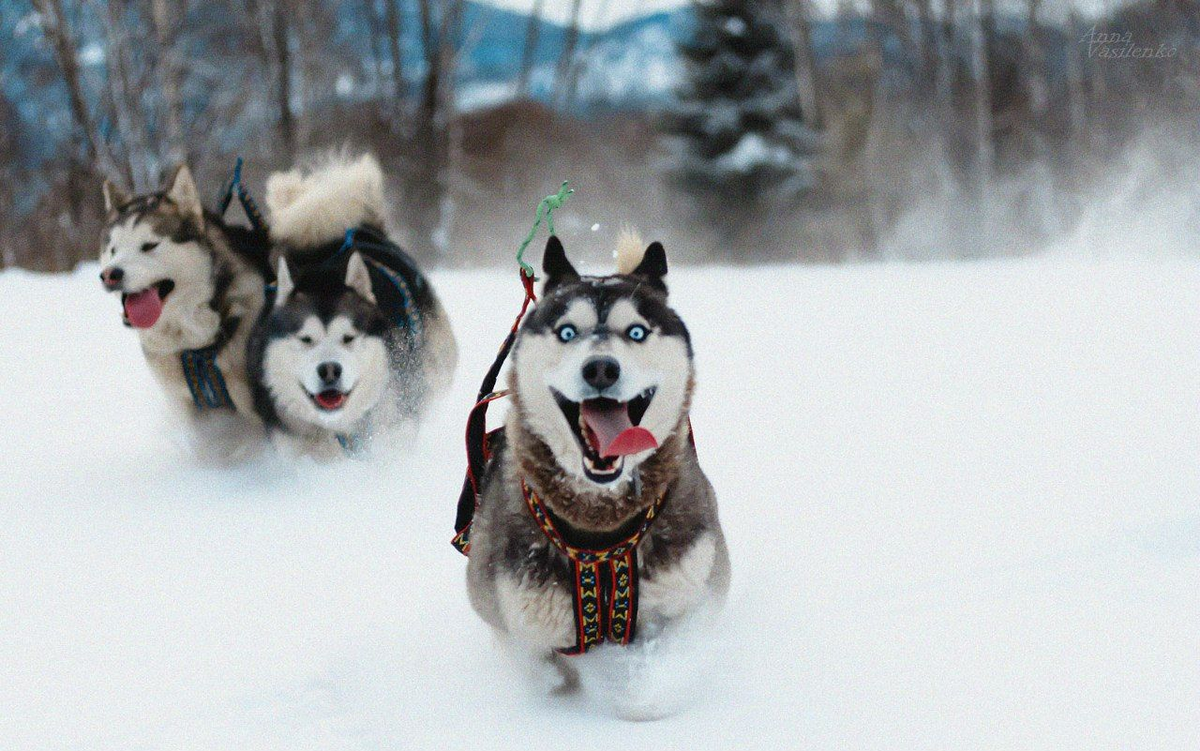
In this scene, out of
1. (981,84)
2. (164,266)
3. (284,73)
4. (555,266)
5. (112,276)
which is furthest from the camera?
(981,84)

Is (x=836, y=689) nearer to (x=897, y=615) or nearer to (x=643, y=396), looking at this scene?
(x=897, y=615)

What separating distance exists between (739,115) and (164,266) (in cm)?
1405

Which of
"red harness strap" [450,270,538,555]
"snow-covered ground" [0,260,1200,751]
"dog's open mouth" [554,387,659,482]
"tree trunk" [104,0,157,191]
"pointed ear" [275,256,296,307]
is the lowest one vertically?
"snow-covered ground" [0,260,1200,751]

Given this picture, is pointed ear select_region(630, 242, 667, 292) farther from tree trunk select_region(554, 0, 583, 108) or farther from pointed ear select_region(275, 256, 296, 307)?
tree trunk select_region(554, 0, 583, 108)

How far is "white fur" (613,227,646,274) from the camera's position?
8.66 feet

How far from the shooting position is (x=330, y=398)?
394cm

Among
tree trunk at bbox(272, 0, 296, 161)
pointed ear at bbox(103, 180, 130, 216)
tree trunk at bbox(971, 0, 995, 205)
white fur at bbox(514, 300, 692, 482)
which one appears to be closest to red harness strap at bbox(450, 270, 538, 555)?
white fur at bbox(514, 300, 692, 482)

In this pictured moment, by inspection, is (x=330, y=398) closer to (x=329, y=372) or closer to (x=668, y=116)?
(x=329, y=372)

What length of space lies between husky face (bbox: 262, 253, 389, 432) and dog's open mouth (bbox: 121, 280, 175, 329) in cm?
63

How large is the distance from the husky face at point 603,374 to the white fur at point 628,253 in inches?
8.1

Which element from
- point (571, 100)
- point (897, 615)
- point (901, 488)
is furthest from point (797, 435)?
point (571, 100)

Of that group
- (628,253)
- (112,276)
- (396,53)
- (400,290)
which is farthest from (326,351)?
(396,53)

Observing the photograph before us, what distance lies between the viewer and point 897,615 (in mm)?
2592

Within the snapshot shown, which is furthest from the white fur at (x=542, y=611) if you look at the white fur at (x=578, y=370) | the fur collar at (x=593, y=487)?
the white fur at (x=578, y=370)
